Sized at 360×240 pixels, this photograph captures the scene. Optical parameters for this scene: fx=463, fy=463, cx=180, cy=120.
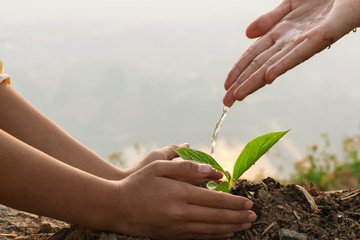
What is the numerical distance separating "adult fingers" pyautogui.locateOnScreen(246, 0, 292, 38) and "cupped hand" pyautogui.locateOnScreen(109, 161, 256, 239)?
1195 millimetres

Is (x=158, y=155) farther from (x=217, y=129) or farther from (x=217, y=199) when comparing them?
(x=217, y=199)

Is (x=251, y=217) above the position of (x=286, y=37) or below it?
below

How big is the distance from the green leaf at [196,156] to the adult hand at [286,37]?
41cm

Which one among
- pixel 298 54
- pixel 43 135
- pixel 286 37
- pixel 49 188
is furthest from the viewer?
pixel 286 37

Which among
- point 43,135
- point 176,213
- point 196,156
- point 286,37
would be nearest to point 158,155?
point 196,156

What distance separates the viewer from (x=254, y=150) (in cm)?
183

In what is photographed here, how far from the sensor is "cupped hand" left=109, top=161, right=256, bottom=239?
1.64 m

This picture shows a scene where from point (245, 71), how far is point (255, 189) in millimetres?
619

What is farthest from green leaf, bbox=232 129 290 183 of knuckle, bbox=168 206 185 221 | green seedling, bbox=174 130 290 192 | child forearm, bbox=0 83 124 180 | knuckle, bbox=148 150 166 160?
child forearm, bbox=0 83 124 180

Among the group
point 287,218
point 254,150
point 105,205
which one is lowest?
point 287,218

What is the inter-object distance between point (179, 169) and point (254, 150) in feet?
1.08

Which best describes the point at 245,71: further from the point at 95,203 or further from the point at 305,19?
the point at 95,203

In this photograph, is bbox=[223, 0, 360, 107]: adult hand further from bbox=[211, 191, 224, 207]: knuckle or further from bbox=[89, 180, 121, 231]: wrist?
bbox=[89, 180, 121, 231]: wrist

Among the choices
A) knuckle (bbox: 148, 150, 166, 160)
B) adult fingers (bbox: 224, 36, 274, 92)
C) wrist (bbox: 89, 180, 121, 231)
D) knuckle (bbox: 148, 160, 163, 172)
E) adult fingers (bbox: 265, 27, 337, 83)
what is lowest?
wrist (bbox: 89, 180, 121, 231)
